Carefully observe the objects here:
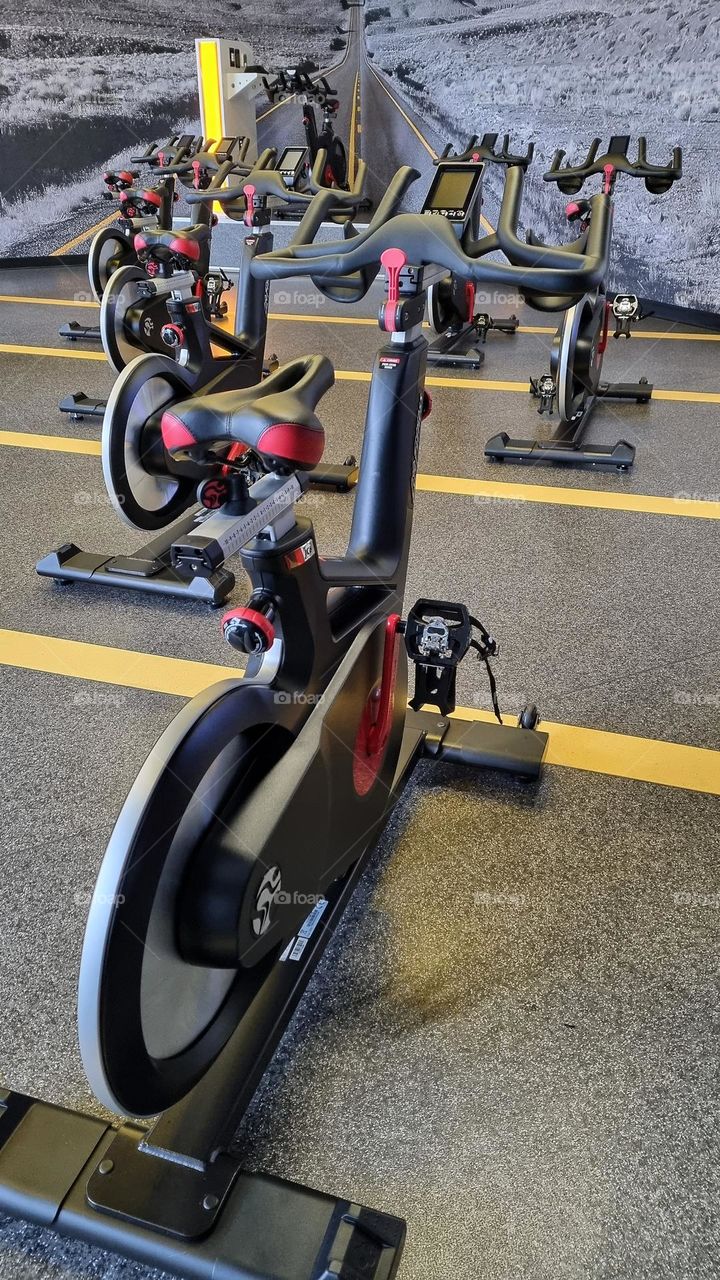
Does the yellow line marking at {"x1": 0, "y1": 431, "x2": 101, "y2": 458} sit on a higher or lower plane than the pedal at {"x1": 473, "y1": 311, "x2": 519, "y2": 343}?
lower

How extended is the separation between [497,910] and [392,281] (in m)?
1.27

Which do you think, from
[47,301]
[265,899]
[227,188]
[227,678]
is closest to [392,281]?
[227,678]

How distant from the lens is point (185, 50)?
28.1ft

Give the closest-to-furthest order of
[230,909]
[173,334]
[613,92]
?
[230,909] → [173,334] → [613,92]

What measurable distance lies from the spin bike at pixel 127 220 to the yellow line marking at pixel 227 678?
111 inches

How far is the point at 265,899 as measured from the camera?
1.26 meters

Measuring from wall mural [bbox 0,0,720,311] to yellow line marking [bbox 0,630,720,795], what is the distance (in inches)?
199

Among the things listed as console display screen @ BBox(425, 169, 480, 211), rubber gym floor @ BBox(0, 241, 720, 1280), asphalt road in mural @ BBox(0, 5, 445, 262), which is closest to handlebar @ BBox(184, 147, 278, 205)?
console display screen @ BBox(425, 169, 480, 211)

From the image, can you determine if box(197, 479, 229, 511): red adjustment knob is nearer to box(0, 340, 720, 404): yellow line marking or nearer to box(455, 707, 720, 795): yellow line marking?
box(455, 707, 720, 795): yellow line marking

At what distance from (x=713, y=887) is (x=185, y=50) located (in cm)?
935

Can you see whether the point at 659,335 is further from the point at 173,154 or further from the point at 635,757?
the point at 635,757

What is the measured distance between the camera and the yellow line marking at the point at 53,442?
4.31 meters

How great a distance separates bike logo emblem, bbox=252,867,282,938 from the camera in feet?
4.09

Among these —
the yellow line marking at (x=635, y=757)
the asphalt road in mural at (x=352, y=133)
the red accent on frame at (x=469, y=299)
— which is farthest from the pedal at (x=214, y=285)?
the asphalt road in mural at (x=352, y=133)
